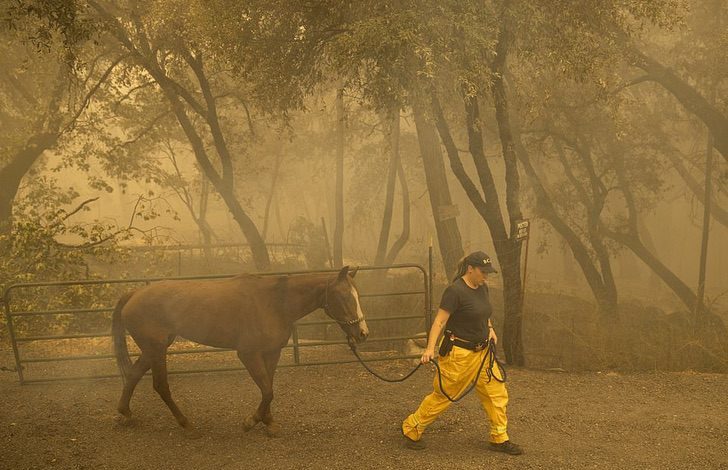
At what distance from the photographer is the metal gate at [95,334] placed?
8.20 meters

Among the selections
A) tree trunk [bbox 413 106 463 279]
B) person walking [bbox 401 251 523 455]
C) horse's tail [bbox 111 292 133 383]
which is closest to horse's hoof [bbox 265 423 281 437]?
person walking [bbox 401 251 523 455]

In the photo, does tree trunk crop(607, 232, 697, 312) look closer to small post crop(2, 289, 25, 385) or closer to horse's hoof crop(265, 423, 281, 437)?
horse's hoof crop(265, 423, 281, 437)

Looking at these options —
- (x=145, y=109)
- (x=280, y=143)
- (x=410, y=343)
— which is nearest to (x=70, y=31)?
(x=410, y=343)

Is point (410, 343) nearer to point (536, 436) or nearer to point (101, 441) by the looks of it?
point (536, 436)

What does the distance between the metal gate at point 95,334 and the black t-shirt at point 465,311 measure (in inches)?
77.8

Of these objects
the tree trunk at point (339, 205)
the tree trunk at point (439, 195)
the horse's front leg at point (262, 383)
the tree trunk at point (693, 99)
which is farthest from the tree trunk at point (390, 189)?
the horse's front leg at point (262, 383)

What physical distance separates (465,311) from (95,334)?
18.6 feet

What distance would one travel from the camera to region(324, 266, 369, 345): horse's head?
6.39m

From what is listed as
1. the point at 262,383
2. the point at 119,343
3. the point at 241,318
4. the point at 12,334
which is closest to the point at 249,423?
the point at 262,383

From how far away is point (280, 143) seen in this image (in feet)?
95.4

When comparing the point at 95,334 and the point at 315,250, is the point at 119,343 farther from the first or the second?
the point at 315,250

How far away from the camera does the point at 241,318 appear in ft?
21.6

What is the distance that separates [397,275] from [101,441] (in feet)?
42.1

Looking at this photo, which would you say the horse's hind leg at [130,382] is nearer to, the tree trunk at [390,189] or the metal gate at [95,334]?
the metal gate at [95,334]
